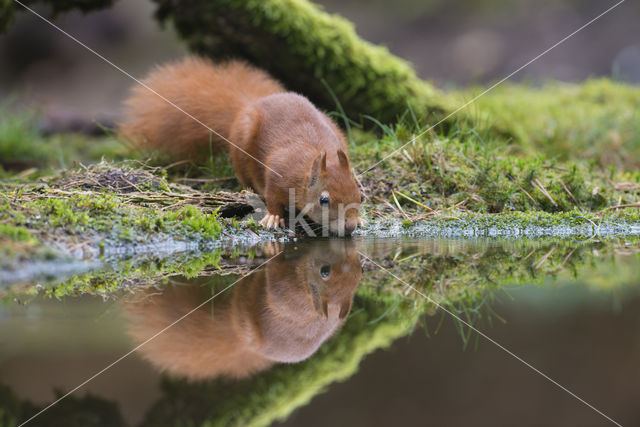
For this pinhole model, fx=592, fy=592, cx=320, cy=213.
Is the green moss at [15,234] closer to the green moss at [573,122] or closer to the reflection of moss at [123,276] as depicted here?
the reflection of moss at [123,276]

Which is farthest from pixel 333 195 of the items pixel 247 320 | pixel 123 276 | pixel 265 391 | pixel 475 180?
pixel 265 391

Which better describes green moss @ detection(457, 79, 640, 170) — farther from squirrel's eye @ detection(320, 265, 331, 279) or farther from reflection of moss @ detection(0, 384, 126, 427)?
reflection of moss @ detection(0, 384, 126, 427)

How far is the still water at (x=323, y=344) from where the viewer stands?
4.47 ft

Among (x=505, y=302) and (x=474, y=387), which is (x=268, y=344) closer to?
(x=474, y=387)

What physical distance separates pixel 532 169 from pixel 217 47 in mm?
3715

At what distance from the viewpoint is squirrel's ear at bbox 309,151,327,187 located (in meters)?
3.89

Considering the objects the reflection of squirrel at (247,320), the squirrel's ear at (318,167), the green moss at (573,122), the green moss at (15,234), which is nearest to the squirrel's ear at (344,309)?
the reflection of squirrel at (247,320)

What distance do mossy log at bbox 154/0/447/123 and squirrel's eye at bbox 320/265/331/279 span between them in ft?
10.6

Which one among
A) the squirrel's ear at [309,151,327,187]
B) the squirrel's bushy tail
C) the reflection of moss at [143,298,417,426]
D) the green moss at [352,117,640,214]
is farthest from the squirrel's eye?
the squirrel's bushy tail

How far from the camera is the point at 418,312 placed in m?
2.08

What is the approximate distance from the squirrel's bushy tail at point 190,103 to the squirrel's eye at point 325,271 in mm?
2571

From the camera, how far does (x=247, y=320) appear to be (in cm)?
198

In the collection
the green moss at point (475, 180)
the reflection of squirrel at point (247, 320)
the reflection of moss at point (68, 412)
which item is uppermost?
the green moss at point (475, 180)

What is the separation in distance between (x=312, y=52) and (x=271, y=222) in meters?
2.50
